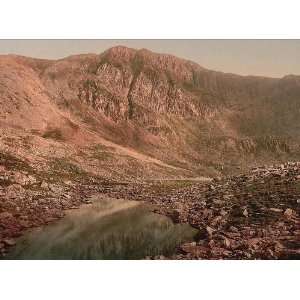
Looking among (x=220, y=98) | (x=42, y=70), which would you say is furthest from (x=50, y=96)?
(x=220, y=98)

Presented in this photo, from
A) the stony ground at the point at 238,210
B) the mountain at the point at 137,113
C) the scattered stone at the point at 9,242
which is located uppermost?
the mountain at the point at 137,113

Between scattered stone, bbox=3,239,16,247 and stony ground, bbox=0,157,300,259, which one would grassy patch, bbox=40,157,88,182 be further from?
scattered stone, bbox=3,239,16,247

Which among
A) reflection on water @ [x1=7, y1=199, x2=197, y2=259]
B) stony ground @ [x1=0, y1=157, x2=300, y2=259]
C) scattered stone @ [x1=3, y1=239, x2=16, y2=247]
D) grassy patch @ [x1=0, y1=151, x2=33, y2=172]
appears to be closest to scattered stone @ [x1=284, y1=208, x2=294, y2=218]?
stony ground @ [x1=0, y1=157, x2=300, y2=259]

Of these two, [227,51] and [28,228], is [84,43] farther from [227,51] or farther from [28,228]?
[28,228]

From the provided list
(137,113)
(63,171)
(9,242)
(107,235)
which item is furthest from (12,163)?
(137,113)

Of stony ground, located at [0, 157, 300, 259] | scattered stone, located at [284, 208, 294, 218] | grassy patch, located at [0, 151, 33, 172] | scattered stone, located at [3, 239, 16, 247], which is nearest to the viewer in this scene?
stony ground, located at [0, 157, 300, 259]

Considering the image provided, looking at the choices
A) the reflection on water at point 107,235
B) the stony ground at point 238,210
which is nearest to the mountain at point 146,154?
the stony ground at point 238,210

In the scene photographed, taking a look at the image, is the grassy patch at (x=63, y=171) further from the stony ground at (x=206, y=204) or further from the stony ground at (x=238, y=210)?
the stony ground at (x=238, y=210)
